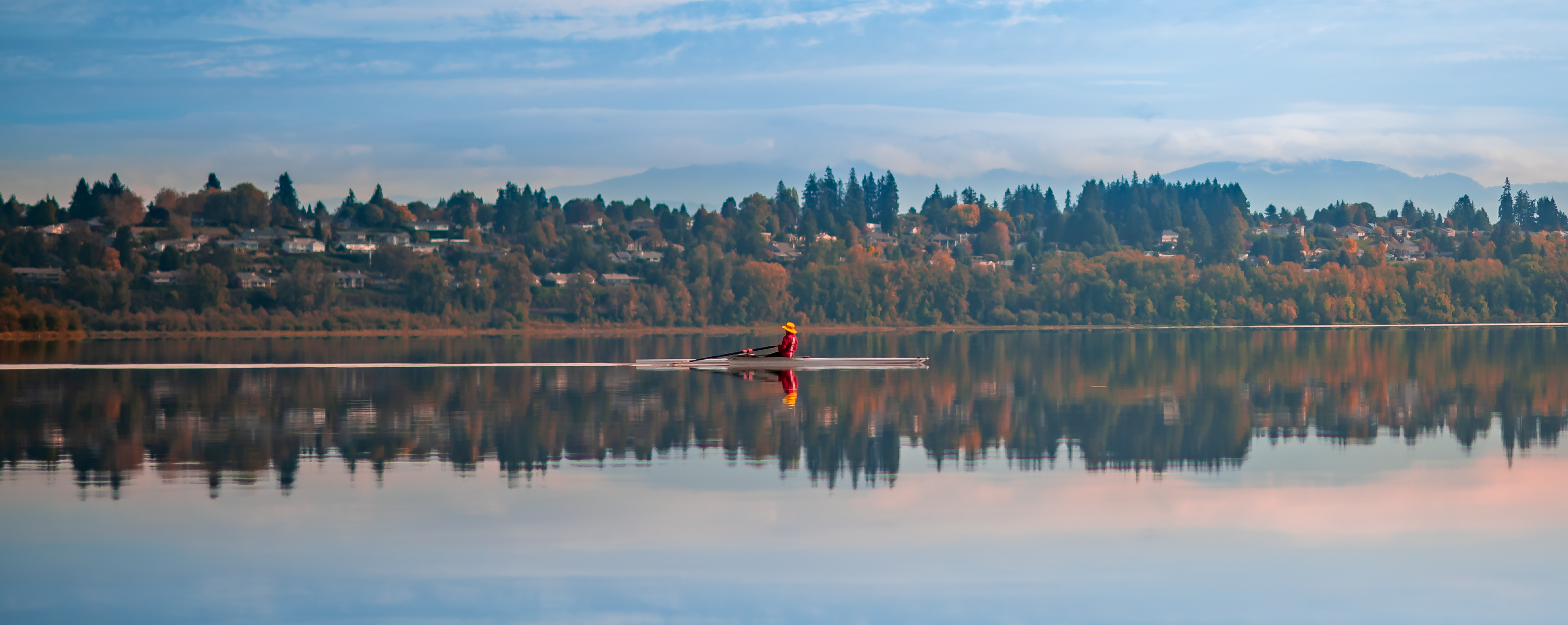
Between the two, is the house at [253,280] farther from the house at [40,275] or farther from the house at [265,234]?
the house at [265,234]

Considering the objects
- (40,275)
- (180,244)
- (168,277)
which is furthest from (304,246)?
(40,275)

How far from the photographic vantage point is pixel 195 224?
615 feet

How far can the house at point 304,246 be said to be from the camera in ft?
582

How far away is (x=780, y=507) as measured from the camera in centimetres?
2069

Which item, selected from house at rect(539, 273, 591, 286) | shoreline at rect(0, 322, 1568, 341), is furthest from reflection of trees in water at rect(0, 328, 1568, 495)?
house at rect(539, 273, 591, 286)

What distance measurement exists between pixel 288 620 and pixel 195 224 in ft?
619

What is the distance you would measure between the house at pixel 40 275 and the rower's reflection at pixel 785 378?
10603cm

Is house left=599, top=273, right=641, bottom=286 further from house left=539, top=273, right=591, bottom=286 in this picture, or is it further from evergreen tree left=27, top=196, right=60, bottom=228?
evergreen tree left=27, top=196, right=60, bottom=228

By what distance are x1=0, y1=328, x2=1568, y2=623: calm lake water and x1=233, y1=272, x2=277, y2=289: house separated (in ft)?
344

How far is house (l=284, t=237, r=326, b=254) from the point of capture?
582ft

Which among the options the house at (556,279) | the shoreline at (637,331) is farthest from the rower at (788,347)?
the house at (556,279)

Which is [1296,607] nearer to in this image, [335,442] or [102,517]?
[102,517]

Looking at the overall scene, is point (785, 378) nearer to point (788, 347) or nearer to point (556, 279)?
point (788, 347)

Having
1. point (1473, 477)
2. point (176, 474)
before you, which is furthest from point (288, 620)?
point (1473, 477)
